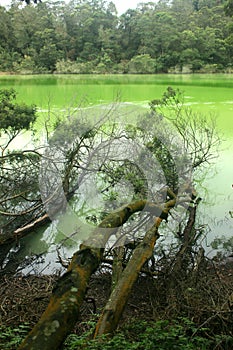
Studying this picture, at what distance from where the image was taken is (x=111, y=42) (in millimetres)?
25625

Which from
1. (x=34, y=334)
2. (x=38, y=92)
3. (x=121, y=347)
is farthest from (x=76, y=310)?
(x=38, y=92)

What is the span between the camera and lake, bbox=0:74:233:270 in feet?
20.3

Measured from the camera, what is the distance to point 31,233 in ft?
Result: 18.4

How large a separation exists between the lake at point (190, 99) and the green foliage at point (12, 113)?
0.70 m

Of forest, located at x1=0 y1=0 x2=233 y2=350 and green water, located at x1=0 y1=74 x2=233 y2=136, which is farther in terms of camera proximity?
green water, located at x1=0 y1=74 x2=233 y2=136

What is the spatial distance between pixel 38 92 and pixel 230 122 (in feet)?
26.6

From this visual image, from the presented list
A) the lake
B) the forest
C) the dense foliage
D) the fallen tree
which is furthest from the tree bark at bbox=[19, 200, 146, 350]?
the dense foliage

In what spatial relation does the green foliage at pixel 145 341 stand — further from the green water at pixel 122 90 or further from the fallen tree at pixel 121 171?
the green water at pixel 122 90

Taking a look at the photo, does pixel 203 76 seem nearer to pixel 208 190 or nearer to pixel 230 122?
pixel 230 122

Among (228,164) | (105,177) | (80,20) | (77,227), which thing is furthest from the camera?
(80,20)

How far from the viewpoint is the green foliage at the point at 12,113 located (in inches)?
290

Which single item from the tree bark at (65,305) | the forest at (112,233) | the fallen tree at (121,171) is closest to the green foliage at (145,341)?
the forest at (112,233)

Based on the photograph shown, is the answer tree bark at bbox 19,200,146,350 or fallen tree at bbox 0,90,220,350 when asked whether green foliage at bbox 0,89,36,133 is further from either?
tree bark at bbox 19,200,146,350

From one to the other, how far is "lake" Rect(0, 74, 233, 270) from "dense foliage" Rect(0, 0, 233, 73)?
32.9 inches
